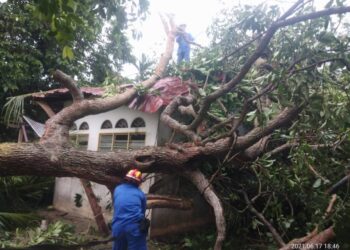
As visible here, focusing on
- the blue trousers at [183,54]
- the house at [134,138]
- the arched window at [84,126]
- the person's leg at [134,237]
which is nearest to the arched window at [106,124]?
the house at [134,138]

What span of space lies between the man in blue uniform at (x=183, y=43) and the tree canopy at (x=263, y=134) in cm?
98

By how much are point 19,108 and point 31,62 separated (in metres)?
3.45

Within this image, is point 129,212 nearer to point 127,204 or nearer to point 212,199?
point 127,204

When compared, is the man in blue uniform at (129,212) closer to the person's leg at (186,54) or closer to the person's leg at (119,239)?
the person's leg at (119,239)

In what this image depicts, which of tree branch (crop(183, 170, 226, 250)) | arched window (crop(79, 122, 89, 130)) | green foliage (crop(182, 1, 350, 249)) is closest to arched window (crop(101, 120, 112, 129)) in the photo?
arched window (crop(79, 122, 89, 130))

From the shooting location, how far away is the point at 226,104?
682 cm

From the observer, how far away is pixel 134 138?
7695 millimetres

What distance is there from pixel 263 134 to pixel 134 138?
344 cm

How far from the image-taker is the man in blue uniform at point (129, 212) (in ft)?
16.1

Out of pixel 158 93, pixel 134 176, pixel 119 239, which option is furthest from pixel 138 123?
pixel 119 239

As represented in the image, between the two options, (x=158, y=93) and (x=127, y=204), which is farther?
(x=158, y=93)

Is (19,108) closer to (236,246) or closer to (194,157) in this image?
(194,157)

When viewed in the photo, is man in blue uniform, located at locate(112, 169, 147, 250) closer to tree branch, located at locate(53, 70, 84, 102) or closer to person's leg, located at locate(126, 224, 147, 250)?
person's leg, located at locate(126, 224, 147, 250)

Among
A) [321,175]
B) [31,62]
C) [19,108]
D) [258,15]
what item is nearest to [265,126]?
[321,175]
